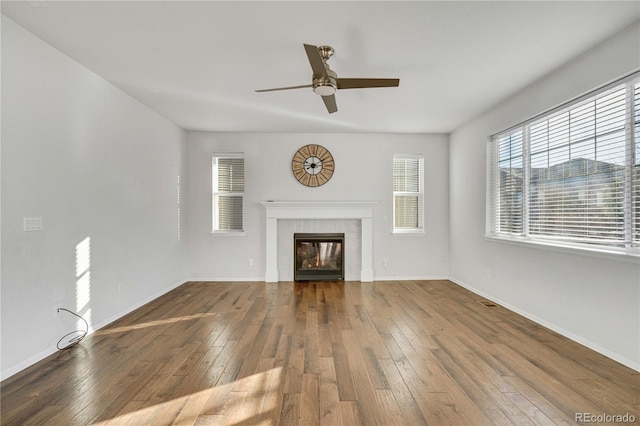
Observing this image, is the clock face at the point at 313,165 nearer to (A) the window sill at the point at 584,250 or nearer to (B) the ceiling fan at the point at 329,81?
(B) the ceiling fan at the point at 329,81

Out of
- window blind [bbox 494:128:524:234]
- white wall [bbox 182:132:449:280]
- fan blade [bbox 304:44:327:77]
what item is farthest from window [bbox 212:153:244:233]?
window blind [bbox 494:128:524:234]

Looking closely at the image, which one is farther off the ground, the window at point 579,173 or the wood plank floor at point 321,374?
the window at point 579,173

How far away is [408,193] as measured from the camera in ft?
18.7

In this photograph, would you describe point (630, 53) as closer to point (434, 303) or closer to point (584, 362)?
point (584, 362)

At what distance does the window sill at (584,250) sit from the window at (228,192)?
13.6ft

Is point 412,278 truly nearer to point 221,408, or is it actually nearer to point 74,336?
point 221,408

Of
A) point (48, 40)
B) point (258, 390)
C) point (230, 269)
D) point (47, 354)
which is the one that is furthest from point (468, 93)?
point (47, 354)

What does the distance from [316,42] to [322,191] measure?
124 inches

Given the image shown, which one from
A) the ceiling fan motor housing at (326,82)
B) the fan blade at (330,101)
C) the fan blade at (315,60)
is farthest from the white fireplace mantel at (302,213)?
Result: the fan blade at (315,60)

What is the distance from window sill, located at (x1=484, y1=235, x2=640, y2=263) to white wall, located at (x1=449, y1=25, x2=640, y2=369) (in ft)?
0.11

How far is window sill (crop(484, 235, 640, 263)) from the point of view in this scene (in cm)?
241

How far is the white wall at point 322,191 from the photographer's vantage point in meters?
5.46

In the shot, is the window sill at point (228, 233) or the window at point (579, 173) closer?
the window at point (579, 173)

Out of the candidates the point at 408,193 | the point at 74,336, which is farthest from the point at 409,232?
the point at 74,336
